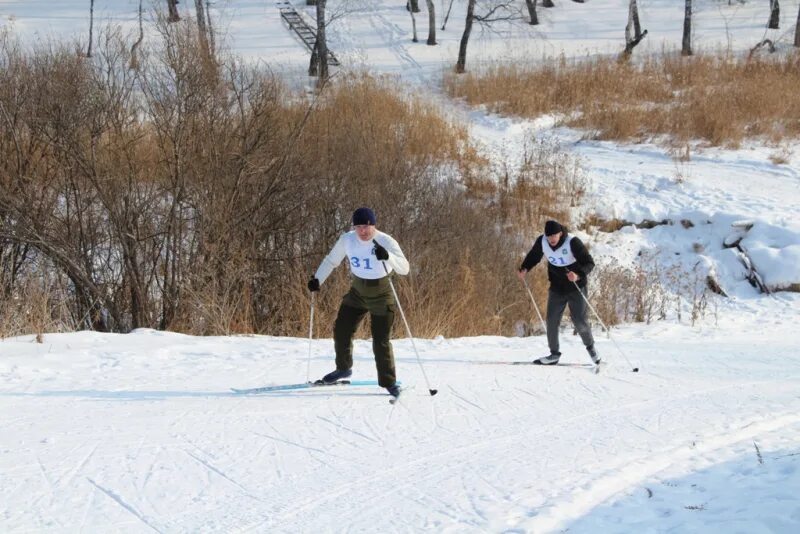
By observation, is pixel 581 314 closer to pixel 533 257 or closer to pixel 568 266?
pixel 568 266

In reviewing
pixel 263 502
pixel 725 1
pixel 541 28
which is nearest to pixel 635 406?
pixel 263 502

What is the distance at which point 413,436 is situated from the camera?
6891 mm

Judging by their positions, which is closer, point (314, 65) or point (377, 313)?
point (377, 313)

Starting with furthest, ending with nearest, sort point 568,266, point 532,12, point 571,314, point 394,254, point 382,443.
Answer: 1. point 532,12
2. point 571,314
3. point 568,266
4. point 394,254
5. point 382,443

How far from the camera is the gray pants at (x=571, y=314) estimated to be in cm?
967

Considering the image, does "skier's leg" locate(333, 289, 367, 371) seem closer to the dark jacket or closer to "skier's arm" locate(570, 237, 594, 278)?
the dark jacket

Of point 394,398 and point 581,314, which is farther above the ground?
point 581,314

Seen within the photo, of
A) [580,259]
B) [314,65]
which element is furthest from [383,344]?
[314,65]

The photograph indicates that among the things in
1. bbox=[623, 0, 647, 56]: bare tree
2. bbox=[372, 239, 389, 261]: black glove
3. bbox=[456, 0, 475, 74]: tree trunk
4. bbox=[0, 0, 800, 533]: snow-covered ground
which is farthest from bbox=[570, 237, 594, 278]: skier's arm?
bbox=[623, 0, 647, 56]: bare tree

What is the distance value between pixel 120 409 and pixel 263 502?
259 cm

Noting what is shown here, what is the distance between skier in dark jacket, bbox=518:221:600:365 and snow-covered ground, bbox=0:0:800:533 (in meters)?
0.51

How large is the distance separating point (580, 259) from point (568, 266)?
0.19 m

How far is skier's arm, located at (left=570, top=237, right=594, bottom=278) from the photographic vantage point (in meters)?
9.36

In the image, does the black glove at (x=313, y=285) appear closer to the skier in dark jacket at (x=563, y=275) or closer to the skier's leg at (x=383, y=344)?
the skier's leg at (x=383, y=344)
